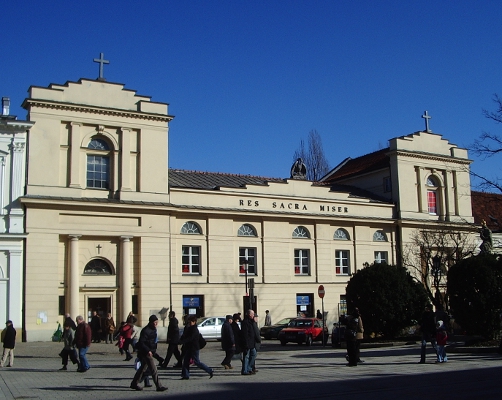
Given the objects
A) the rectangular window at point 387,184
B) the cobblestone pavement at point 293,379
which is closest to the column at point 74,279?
the cobblestone pavement at point 293,379

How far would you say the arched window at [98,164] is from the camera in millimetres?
35312

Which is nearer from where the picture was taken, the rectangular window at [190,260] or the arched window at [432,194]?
the rectangular window at [190,260]

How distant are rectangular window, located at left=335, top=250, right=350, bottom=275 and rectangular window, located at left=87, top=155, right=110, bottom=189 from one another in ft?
54.2

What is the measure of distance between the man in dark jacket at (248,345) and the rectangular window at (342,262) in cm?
2592

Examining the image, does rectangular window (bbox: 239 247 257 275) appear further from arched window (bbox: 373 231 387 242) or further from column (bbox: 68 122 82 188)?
column (bbox: 68 122 82 188)

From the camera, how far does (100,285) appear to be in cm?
3438

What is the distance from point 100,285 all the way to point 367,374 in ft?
67.7

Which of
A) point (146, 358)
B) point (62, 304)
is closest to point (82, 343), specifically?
point (146, 358)

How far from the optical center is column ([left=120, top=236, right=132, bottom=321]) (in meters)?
34.5

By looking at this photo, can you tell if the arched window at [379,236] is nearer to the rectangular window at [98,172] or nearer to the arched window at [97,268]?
the arched window at [97,268]

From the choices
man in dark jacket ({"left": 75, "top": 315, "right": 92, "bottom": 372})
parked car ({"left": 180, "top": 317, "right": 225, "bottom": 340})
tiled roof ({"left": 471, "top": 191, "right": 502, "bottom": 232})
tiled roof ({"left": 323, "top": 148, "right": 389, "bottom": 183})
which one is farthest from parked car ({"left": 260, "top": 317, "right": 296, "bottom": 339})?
tiled roof ({"left": 471, "top": 191, "right": 502, "bottom": 232})

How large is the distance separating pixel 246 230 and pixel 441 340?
21851mm

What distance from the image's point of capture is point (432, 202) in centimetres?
4847

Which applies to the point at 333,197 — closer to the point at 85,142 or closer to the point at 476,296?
the point at 85,142
